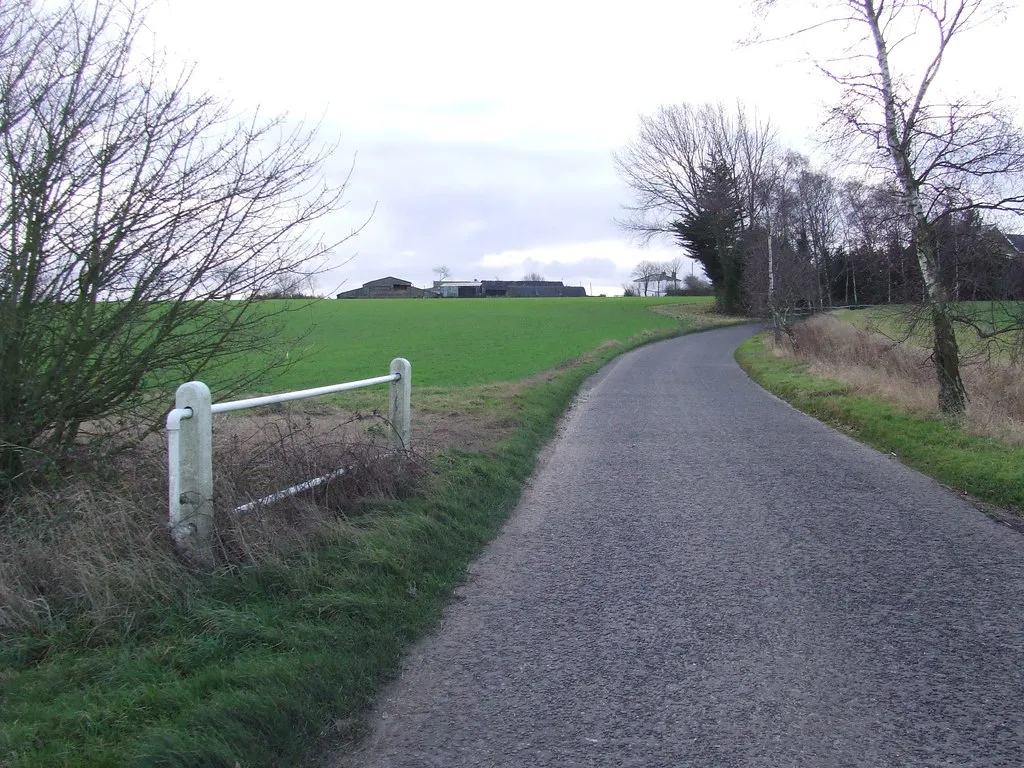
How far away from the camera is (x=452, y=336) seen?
4431cm

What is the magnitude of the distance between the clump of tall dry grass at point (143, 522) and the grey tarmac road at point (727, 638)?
124 centimetres

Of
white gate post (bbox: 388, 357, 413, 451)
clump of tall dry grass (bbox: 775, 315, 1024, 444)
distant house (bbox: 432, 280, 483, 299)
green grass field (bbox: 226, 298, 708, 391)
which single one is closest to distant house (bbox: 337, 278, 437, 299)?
distant house (bbox: 432, 280, 483, 299)

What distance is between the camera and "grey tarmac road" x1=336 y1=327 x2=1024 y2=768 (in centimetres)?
307

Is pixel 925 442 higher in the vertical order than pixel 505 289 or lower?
lower

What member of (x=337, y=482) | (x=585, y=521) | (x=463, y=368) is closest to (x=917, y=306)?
(x=585, y=521)

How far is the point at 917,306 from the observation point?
1185cm

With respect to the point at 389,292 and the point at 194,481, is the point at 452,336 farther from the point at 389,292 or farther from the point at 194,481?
the point at 389,292

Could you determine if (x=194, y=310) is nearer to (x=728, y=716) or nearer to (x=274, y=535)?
(x=274, y=535)

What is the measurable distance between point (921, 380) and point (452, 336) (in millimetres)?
32788

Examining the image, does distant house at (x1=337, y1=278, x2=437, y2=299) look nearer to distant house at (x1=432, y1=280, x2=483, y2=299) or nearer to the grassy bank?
distant house at (x1=432, y1=280, x2=483, y2=299)

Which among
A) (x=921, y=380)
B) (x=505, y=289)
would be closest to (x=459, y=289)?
(x=505, y=289)

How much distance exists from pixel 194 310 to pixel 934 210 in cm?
1078

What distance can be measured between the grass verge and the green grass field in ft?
21.0

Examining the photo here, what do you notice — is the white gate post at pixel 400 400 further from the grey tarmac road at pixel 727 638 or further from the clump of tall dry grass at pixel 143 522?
the grey tarmac road at pixel 727 638
